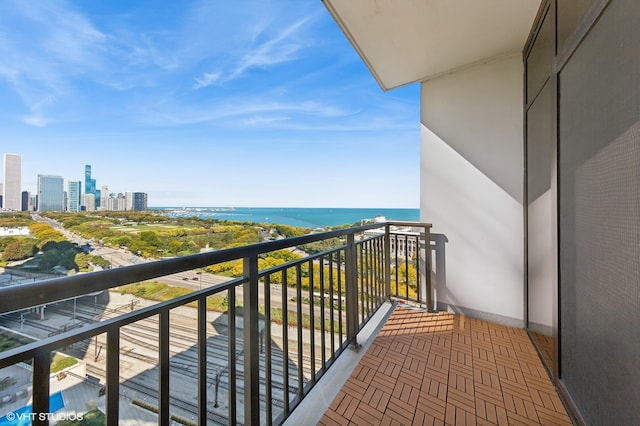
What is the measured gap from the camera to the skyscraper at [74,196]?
6568 mm

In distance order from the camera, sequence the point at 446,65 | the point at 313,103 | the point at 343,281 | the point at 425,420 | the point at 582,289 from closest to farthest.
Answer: the point at 582,289
the point at 425,420
the point at 343,281
the point at 446,65
the point at 313,103

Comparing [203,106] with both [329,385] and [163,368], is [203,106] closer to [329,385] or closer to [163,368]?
[329,385]

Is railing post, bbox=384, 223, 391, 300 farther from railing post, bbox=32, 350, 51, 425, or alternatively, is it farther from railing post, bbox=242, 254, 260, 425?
railing post, bbox=32, 350, 51, 425

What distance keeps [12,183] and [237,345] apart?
921 cm

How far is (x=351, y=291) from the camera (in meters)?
2.18

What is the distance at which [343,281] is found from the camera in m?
2.22

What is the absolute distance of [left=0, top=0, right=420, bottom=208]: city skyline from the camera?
27.2 ft

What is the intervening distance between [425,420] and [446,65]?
3.37 m

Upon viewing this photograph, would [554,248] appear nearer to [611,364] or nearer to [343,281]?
[611,364]

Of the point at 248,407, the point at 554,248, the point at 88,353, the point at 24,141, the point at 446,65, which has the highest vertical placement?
the point at 24,141

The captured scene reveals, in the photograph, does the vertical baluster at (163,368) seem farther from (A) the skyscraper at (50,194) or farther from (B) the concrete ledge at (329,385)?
(A) the skyscraper at (50,194)

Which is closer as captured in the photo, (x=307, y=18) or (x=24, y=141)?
(x=307, y=18)

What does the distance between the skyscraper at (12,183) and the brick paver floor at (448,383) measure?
7.49 metres

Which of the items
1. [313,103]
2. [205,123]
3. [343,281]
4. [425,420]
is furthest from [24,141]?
[425,420]
